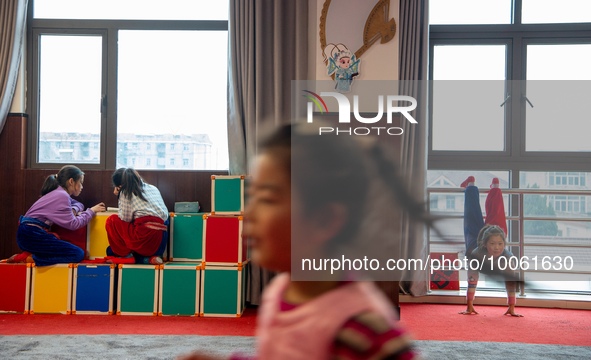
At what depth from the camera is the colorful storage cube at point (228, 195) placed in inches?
175

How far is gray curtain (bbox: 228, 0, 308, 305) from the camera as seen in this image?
4676 mm

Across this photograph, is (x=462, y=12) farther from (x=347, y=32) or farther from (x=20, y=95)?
(x=20, y=95)

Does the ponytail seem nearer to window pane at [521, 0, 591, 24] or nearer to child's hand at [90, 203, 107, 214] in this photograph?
child's hand at [90, 203, 107, 214]

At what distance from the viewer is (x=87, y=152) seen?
5.06 meters

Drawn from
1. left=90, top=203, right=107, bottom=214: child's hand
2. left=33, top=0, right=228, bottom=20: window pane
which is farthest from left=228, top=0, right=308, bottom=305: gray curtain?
left=90, top=203, right=107, bottom=214: child's hand

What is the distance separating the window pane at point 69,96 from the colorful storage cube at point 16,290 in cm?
106

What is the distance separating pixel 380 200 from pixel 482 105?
4.47 metres

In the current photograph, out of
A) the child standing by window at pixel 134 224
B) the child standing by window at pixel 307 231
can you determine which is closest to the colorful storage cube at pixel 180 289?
the child standing by window at pixel 134 224

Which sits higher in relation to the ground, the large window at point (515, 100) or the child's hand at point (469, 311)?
the large window at point (515, 100)

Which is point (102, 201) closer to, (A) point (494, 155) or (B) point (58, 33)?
(B) point (58, 33)

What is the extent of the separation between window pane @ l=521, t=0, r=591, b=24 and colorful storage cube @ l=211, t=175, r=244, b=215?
2.66 metres

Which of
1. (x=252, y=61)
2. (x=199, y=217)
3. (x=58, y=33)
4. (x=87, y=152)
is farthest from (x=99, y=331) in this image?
(x=58, y=33)

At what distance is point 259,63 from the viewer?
4688 millimetres

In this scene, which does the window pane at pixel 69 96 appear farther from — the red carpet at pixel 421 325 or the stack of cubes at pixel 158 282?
the red carpet at pixel 421 325
